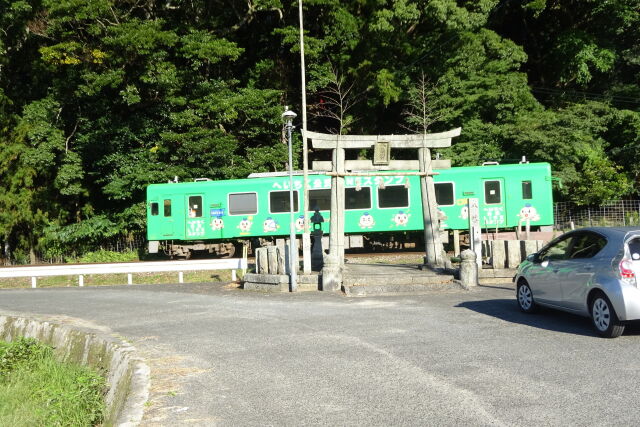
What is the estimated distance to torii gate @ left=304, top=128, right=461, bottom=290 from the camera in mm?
16016

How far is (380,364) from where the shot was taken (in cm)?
708

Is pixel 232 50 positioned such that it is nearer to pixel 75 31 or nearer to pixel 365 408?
pixel 75 31

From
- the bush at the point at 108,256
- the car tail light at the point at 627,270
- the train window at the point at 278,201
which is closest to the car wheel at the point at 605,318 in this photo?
the car tail light at the point at 627,270

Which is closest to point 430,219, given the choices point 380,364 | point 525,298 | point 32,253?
point 525,298

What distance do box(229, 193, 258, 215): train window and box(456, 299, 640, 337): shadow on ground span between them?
13809 mm

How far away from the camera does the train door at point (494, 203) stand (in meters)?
24.1

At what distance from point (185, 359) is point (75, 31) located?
24.0 metres

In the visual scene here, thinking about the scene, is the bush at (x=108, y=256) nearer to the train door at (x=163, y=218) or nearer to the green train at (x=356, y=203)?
the train door at (x=163, y=218)

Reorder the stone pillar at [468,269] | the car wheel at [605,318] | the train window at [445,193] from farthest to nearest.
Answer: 1. the train window at [445,193]
2. the stone pillar at [468,269]
3. the car wheel at [605,318]

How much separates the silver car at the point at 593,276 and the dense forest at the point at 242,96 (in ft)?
63.9

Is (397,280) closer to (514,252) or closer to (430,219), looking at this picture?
(430,219)

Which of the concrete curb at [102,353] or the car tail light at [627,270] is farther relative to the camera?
the car tail light at [627,270]

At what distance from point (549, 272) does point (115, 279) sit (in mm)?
15684

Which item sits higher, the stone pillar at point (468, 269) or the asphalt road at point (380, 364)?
the stone pillar at point (468, 269)
